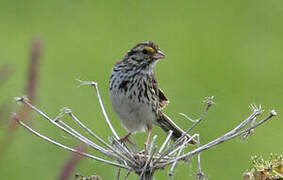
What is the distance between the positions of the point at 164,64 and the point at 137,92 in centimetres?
526

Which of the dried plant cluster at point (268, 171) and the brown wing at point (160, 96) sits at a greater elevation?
the brown wing at point (160, 96)

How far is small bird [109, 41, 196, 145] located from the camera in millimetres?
3967

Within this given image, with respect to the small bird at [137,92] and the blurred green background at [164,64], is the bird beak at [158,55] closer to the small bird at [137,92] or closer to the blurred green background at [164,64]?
the small bird at [137,92]

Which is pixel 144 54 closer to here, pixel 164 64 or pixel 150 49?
pixel 150 49

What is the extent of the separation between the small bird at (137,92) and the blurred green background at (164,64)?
1854mm

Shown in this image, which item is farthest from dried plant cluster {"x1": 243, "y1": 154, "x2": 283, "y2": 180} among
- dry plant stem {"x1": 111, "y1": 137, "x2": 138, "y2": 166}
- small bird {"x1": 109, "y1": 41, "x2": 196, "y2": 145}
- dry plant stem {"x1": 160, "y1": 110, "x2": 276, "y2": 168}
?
small bird {"x1": 109, "y1": 41, "x2": 196, "y2": 145}

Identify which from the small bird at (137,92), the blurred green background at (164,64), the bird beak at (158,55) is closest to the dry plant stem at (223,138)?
the bird beak at (158,55)

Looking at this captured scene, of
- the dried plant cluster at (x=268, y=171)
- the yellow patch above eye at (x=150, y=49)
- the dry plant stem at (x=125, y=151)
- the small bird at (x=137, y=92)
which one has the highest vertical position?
the yellow patch above eye at (x=150, y=49)

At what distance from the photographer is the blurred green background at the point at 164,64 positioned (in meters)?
7.03

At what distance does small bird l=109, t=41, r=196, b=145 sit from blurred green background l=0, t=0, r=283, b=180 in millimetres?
1854

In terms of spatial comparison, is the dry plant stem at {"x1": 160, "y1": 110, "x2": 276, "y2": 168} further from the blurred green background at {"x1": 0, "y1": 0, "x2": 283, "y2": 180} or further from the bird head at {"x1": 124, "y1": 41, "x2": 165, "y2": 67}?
the blurred green background at {"x1": 0, "y1": 0, "x2": 283, "y2": 180}

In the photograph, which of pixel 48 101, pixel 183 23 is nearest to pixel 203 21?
pixel 183 23

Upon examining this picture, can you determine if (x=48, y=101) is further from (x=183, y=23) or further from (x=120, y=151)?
(x=120, y=151)

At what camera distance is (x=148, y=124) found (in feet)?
13.5
